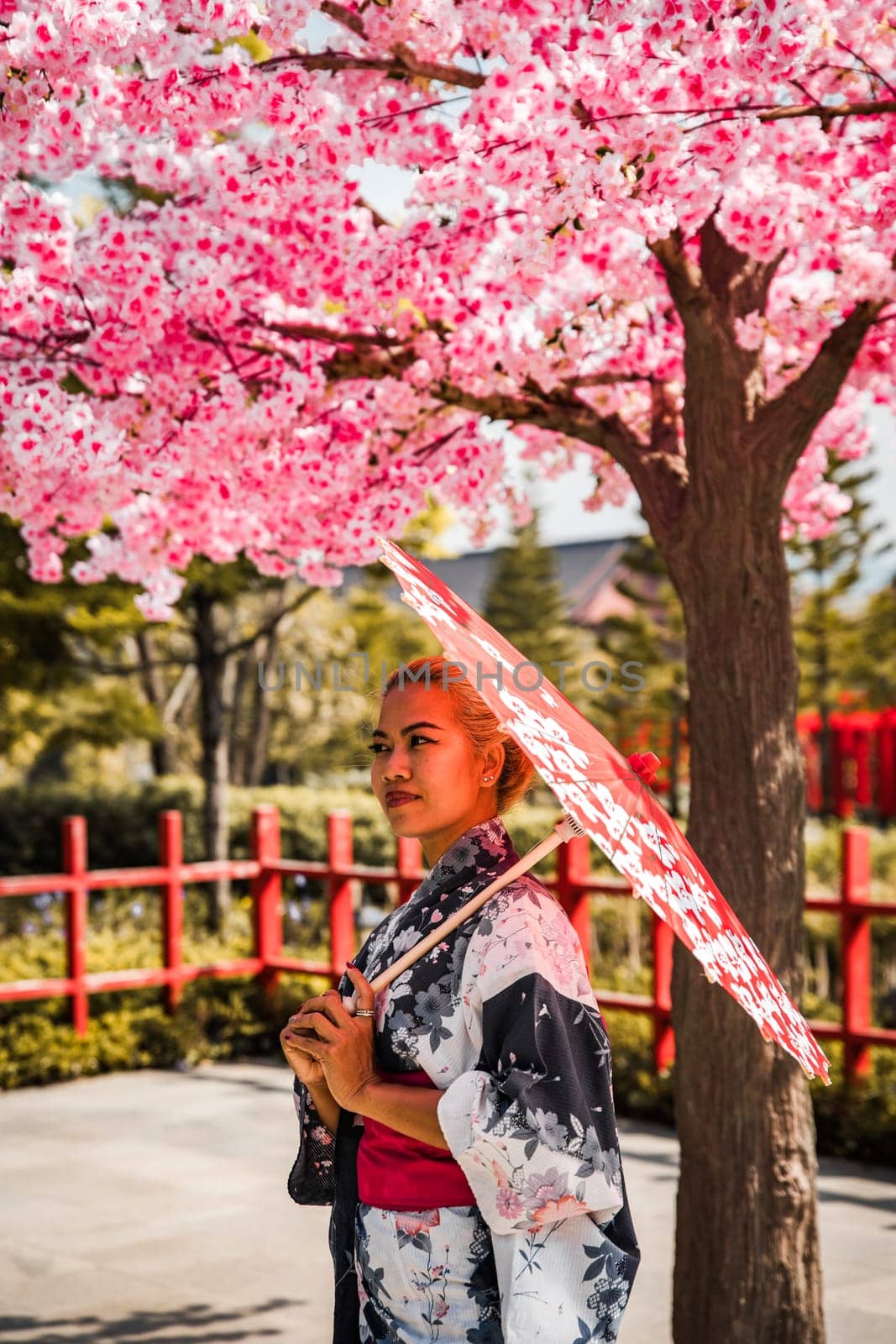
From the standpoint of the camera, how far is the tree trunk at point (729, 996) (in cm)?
383

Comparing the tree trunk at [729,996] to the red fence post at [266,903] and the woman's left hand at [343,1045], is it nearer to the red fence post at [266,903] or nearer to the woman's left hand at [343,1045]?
the woman's left hand at [343,1045]

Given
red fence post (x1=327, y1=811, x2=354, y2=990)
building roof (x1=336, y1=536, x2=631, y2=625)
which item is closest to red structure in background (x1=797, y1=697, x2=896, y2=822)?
building roof (x1=336, y1=536, x2=631, y2=625)

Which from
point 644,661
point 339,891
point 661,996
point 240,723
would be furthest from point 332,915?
point 240,723

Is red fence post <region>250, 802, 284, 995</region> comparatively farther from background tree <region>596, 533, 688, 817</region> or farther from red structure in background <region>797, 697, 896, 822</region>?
red structure in background <region>797, 697, 896, 822</region>

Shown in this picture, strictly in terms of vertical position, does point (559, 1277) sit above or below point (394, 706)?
below

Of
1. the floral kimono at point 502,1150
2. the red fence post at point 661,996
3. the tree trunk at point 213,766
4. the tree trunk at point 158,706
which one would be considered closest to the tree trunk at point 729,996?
the floral kimono at point 502,1150

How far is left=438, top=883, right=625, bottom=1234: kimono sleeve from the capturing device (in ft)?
6.90

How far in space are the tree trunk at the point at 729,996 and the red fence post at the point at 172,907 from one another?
15.7 feet

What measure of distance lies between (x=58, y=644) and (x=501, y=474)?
6.48 metres

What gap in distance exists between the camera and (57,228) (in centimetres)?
420

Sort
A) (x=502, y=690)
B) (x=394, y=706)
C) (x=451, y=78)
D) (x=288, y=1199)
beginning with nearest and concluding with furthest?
(x=502, y=690)
(x=394, y=706)
(x=451, y=78)
(x=288, y=1199)

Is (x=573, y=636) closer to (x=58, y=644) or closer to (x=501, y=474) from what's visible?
(x=58, y=644)

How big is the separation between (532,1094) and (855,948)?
4.79 metres

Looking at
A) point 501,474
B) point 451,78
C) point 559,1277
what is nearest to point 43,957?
point 501,474
